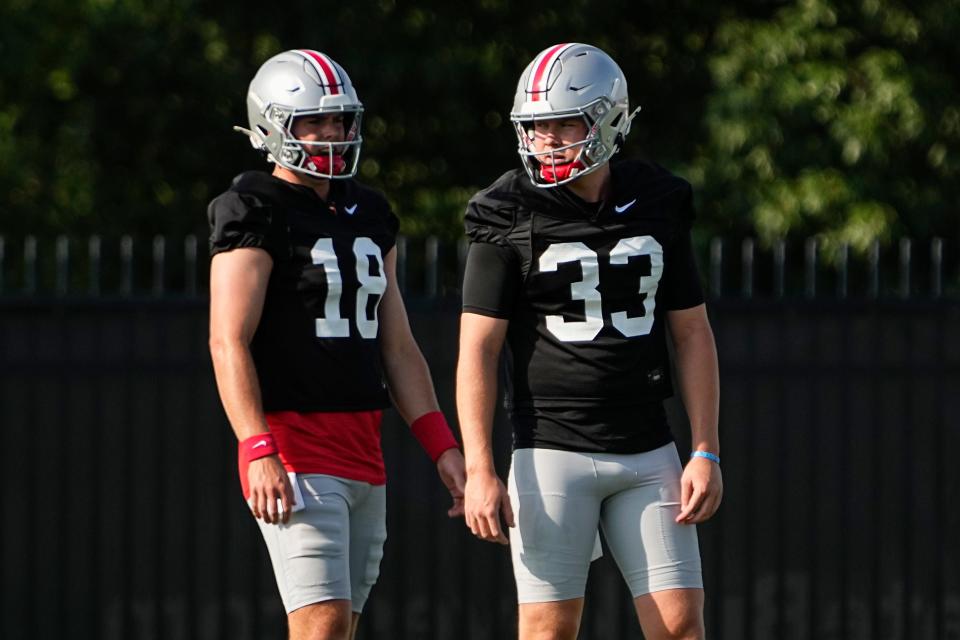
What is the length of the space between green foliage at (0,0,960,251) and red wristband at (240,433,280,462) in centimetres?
816

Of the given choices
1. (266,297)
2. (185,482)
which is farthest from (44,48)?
(266,297)

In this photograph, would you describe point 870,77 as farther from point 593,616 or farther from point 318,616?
point 318,616

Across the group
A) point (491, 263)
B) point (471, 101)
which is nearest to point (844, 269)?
point (491, 263)

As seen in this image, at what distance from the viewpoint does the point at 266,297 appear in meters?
4.09

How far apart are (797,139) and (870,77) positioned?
0.70 meters

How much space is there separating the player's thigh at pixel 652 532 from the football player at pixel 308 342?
486 millimetres

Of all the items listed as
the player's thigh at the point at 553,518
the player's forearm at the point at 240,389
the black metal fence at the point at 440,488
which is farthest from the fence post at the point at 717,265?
the player's forearm at the point at 240,389

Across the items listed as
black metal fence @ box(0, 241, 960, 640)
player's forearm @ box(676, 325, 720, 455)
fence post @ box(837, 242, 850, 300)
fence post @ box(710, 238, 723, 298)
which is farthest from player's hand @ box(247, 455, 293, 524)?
fence post @ box(837, 242, 850, 300)

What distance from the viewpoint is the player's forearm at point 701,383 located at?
13.5ft

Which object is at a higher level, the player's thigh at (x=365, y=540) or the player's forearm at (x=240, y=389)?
the player's forearm at (x=240, y=389)

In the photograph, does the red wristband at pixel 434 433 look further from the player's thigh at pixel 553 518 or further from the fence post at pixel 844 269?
the fence post at pixel 844 269

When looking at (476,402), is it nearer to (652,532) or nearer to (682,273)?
(652,532)

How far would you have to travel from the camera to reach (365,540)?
420cm

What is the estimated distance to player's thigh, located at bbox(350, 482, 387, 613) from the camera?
13.7 ft
